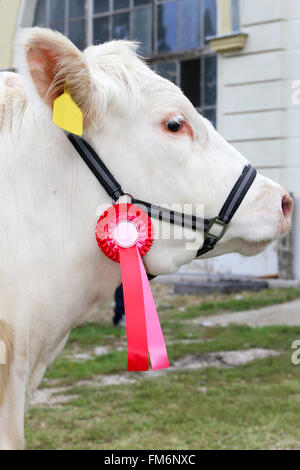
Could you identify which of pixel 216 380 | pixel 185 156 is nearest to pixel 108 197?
pixel 185 156

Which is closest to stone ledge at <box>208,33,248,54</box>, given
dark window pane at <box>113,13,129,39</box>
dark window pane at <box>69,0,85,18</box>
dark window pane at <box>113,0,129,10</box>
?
dark window pane at <box>113,13,129,39</box>

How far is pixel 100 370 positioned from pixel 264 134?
584cm

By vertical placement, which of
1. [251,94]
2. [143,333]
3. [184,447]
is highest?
[251,94]

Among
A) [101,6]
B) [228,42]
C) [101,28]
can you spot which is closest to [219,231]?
[228,42]

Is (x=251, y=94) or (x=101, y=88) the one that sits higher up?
(x=251, y=94)

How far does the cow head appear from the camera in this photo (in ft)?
6.03

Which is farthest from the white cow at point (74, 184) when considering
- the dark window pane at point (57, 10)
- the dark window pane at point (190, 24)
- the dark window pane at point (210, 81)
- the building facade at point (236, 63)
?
the dark window pane at point (57, 10)

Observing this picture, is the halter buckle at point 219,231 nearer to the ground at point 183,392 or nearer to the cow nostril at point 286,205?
the cow nostril at point 286,205

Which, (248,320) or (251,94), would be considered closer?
(248,320)

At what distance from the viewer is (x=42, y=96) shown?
1.86 m

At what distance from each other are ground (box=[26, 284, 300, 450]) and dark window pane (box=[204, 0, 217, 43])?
5903 mm

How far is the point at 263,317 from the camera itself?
26.4 feet

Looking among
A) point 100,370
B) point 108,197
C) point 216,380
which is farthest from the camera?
point 100,370

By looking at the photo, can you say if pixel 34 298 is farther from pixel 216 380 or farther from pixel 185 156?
pixel 216 380
